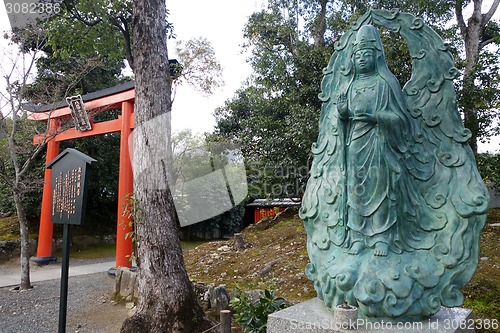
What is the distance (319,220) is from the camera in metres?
3.50

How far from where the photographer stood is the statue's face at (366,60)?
11.1 feet

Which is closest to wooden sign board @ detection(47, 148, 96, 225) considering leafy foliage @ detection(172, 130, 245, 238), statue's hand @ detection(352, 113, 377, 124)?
statue's hand @ detection(352, 113, 377, 124)

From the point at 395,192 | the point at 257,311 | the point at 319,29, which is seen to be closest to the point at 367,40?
the point at 395,192

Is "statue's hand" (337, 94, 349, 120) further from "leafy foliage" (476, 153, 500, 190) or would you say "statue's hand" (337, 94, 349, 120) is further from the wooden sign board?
"leafy foliage" (476, 153, 500, 190)

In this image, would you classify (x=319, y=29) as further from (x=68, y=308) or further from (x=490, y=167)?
(x=68, y=308)

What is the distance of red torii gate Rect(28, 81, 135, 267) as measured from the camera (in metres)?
7.99

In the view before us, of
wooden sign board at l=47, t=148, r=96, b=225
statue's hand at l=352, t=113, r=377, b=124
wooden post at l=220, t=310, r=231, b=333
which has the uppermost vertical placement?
statue's hand at l=352, t=113, r=377, b=124

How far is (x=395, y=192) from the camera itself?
10.3 ft

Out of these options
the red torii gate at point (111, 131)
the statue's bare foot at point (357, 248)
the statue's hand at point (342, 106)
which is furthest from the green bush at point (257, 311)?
the red torii gate at point (111, 131)

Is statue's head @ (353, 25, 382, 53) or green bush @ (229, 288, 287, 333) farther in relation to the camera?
green bush @ (229, 288, 287, 333)

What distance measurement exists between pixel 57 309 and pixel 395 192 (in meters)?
5.67

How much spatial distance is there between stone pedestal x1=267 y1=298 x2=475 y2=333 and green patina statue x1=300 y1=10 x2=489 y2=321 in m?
0.08

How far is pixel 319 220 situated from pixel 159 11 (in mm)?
3415

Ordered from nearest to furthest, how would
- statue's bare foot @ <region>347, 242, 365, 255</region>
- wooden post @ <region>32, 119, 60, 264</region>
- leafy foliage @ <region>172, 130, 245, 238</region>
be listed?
statue's bare foot @ <region>347, 242, 365, 255</region>
wooden post @ <region>32, 119, 60, 264</region>
leafy foliage @ <region>172, 130, 245, 238</region>
